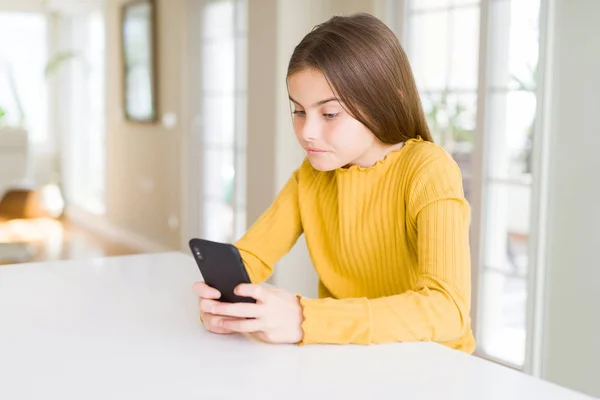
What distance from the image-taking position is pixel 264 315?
1.11 m

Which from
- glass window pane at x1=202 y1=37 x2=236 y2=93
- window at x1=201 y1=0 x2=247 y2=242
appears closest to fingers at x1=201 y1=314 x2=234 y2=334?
window at x1=201 y1=0 x2=247 y2=242

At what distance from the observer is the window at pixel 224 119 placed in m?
5.02

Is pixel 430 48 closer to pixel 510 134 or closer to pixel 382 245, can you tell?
pixel 510 134

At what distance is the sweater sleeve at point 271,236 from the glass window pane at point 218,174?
3632mm

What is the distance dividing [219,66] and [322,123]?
4161 mm

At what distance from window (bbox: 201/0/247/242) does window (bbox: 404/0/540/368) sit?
1.89 m

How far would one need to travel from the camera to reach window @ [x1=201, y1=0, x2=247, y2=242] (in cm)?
502

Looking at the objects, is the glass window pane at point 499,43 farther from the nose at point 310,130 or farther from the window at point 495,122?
the nose at point 310,130

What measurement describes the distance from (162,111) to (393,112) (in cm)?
482

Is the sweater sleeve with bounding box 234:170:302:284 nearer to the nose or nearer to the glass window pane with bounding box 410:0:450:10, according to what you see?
the nose

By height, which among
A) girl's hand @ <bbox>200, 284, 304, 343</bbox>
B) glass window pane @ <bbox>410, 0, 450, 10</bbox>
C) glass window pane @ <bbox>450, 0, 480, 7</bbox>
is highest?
glass window pane @ <bbox>410, 0, 450, 10</bbox>

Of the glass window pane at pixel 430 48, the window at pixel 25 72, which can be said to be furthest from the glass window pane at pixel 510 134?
the window at pixel 25 72

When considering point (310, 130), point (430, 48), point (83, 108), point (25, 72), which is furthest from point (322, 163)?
point (25, 72)

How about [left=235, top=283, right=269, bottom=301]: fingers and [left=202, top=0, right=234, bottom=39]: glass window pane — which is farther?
[left=202, top=0, right=234, bottom=39]: glass window pane
